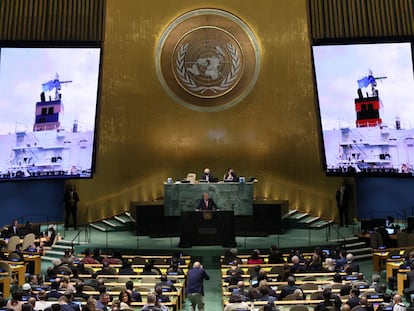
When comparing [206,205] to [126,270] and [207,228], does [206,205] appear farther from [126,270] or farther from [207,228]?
[126,270]

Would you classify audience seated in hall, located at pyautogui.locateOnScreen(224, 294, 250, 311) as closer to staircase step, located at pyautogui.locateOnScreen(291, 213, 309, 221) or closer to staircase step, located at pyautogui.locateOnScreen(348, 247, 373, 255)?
staircase step, located at pyautogui.locateOnScreen(348, 247, 373, 255)

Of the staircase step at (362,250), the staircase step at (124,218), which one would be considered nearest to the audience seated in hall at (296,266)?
the staircase step at (362,250)

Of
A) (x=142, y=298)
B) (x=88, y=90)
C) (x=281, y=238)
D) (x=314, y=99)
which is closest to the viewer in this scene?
(x=142, y=298)

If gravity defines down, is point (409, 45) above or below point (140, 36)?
below

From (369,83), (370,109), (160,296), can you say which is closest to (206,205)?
(370,109)

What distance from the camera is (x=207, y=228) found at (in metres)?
14.9

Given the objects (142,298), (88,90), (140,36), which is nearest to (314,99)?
(140,36)

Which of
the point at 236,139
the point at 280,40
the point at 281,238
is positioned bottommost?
the point at 281,238

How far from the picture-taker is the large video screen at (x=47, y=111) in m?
17.0

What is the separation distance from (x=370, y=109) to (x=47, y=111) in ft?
34.3

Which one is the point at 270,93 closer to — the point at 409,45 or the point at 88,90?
the point at 409,45

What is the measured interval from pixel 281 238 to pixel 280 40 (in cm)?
748

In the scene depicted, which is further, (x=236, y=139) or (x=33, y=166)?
(x=236, y=139)

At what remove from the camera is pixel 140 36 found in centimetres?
1959
